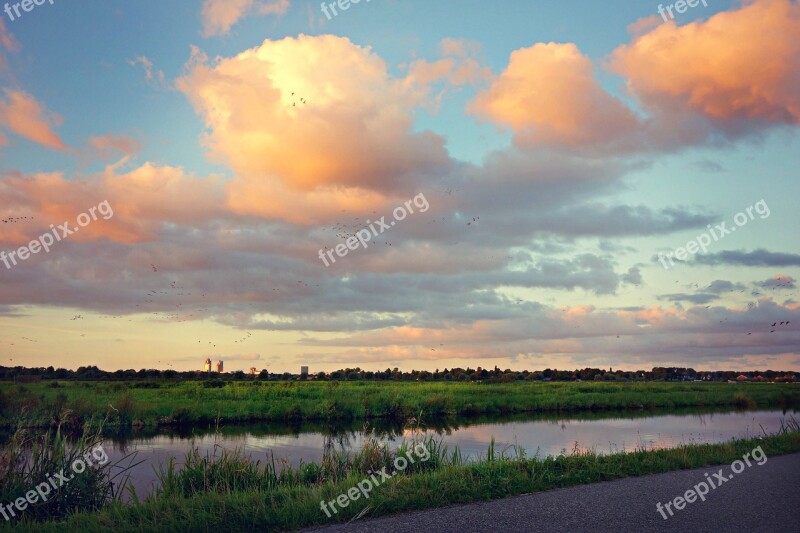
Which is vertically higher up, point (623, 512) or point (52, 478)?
point (52, 478)

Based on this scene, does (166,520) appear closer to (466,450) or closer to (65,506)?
(65,506)

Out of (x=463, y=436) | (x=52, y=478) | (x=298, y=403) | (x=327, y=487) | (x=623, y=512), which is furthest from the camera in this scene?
(x=298, y=403)

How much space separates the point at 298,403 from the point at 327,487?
105ft

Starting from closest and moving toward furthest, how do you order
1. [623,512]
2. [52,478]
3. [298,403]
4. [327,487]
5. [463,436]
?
[623,512] → [327,487] → [52,478] → [463,436] → [298,403]

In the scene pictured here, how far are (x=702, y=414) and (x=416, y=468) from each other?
143 feet

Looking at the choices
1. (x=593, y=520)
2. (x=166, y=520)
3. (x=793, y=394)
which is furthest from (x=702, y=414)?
(x=166, y=520)

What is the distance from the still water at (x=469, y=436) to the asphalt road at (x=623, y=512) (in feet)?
35.4

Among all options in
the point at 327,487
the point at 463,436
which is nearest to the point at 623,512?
the point at 327,487

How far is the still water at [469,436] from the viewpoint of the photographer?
84.6 ft

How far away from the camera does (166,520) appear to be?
9391mm

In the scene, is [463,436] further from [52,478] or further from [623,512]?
[52,478]

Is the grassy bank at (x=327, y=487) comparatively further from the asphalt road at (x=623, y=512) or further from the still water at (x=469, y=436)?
the still water at (x=469, y=436)

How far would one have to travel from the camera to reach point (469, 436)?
109 ft

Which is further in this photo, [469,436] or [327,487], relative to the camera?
[469,436]
